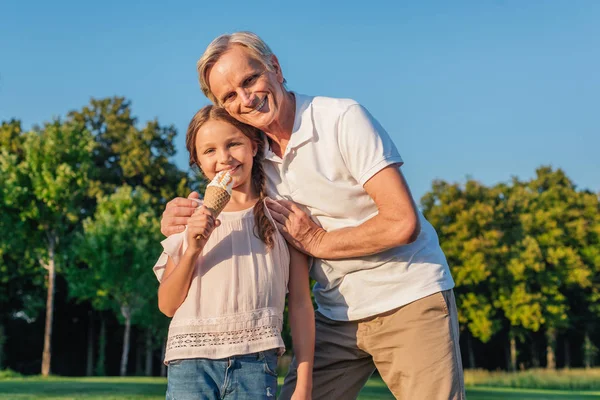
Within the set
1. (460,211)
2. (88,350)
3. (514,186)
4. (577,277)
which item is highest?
(514,186)

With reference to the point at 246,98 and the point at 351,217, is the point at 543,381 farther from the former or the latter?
the point at 246,98

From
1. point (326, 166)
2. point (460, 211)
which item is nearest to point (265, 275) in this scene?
point (326, 166)

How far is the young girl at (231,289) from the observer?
3416 mm

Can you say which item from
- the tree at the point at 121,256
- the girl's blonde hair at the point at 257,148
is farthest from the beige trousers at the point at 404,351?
the tree at the point at 121,256

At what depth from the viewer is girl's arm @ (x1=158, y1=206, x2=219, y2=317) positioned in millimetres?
3328

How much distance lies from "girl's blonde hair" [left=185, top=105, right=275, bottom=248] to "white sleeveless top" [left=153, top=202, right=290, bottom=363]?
66 millimetres

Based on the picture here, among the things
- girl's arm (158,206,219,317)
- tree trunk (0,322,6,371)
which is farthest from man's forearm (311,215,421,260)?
tree trunk (0,322,6,371)

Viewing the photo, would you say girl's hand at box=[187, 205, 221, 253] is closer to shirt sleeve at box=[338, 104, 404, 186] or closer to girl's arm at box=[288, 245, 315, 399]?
girl's arm at box=[288, 245, 315, 399]

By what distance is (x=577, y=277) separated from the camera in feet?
140

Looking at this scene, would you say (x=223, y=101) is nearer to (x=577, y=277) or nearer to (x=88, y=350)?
(x=88, y=350)

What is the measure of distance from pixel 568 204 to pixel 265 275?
1815 inches

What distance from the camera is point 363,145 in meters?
3.60

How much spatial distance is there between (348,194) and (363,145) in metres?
0.29

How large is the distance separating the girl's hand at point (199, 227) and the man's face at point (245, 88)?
2.15 ft
